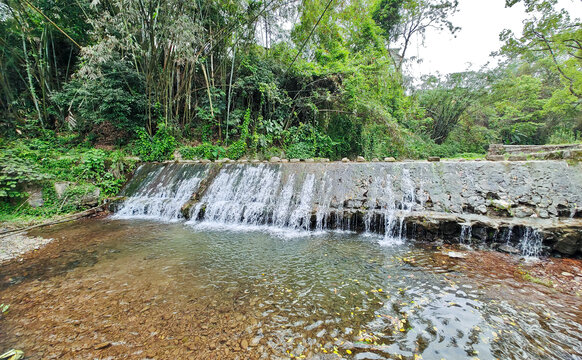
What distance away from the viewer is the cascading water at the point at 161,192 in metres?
5.93

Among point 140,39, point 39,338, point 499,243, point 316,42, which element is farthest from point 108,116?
point 499,243

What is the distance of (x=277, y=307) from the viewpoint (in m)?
2.20

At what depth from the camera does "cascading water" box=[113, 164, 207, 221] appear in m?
5.93

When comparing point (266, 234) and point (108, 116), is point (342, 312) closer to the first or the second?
point (266, 234)

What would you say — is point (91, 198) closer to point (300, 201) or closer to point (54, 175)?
point (54, 175)

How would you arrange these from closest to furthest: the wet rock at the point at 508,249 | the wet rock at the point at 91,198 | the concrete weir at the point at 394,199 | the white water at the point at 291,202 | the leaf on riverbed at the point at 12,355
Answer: the leaf on riverbed at the point at 12,355, the wet rock at the point at 508,249, the concrete weir at the point at 394,199, the white water at the point at 291,202, the wet rock at the point at 91,198

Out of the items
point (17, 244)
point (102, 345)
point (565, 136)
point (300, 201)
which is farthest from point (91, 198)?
point (565, 136)

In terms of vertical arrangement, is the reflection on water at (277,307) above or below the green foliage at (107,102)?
below

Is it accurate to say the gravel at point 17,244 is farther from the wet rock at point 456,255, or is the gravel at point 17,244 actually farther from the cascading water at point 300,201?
the wet rock at point 456,255

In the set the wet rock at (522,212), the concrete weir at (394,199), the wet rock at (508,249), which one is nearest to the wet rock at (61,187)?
the concrete weir at (394,199)

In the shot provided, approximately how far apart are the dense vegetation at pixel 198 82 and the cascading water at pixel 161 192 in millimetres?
900

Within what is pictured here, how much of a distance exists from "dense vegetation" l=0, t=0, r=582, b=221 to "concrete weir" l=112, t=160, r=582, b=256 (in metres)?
2.74

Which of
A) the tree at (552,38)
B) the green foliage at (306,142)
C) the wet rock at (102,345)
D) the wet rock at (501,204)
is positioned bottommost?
the wet rock at (102,345)

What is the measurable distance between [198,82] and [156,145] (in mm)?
3976
